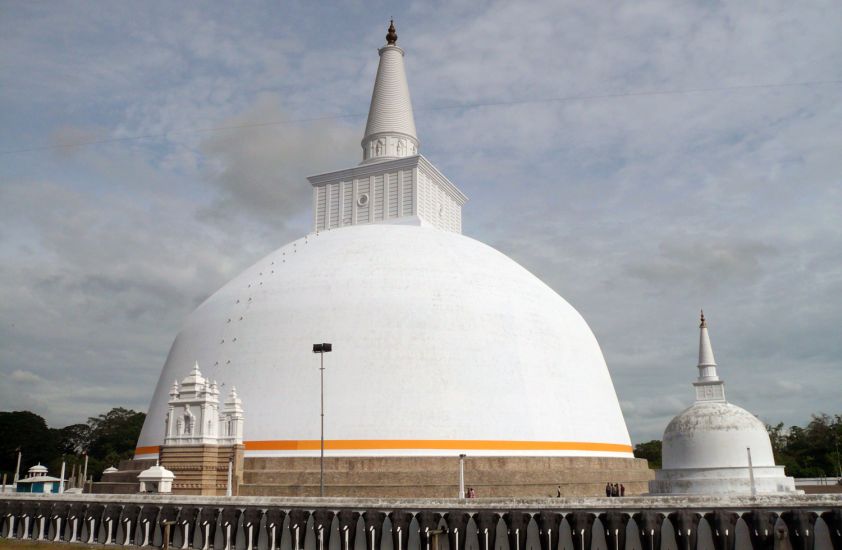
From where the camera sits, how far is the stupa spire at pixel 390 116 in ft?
130

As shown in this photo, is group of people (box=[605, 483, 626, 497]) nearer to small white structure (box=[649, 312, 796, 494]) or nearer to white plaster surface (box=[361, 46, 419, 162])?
small white structure (box=[649, 312, 796, 494])

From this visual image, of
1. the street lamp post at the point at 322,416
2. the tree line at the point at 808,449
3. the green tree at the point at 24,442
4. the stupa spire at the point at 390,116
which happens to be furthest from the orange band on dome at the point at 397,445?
the green tree at the point at 24,442

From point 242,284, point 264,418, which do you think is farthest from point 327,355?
point 242,284

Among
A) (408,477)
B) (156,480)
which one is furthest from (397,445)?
(156,480)

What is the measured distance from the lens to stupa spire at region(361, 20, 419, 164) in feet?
130

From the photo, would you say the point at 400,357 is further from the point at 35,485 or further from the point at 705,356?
the point at 35,485

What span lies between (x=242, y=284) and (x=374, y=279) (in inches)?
257

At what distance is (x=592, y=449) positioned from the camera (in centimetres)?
2969

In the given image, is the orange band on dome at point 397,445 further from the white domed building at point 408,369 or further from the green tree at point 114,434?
the green tree at point 114,434

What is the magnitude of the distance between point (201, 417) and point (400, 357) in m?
7.74

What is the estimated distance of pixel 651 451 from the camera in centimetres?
6725

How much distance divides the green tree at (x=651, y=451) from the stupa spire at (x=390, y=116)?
37952 millimetres

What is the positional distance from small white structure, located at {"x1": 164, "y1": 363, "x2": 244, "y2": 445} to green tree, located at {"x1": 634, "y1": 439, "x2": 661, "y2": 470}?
147 ft

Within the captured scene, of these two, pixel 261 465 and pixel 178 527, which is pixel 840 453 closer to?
pixel 261 465
